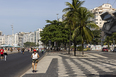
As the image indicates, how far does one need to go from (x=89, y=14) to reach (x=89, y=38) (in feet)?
12.3

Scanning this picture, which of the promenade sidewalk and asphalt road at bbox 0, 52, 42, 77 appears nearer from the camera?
the promenade sidewalk

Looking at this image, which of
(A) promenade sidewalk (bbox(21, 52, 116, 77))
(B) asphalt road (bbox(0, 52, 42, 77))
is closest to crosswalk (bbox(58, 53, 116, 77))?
(A) promenade sidewalk (bbox(21, 52, 116, 77))

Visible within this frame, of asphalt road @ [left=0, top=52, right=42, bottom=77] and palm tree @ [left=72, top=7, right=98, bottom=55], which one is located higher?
palm tree @ [left=72, top=7, right=98, bottom=55]

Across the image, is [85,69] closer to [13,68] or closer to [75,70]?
[75,70]

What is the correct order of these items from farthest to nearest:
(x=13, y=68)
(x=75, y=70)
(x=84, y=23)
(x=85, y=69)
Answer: (x=84, y=23) → (x=13, y=68) → (x=85, y=69) → (x=75, y=70)

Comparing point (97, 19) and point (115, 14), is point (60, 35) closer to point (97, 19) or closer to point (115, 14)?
point (115, 14)

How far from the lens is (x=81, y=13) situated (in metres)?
28.8

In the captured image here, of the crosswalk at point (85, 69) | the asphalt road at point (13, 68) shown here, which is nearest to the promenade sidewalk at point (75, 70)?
the crosswalk at point (85, 69)

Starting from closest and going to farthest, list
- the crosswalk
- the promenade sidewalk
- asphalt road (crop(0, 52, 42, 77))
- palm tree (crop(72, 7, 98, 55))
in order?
the promenade sidewalk
the crosswalk
asphalt road (crop(0, 52, 42, 77))
palm tree (crop(72, 7, 98, 55))

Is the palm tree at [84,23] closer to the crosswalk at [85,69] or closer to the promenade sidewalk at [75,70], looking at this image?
the promenade sidewalk at [75,70]

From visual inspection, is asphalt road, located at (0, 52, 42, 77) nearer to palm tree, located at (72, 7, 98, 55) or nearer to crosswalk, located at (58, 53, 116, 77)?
crosswalk, located at (58, 53, 116, 77)

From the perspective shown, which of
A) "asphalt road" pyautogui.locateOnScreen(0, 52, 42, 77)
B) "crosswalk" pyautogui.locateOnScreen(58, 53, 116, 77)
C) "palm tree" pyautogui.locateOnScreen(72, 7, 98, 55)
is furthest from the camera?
"palm tree" pyautogui.locateOnScreen(72, 7, 98, 55)

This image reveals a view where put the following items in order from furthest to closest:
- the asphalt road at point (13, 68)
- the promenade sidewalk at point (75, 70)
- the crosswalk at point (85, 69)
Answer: the asphalt road at point (13, 68), the crosswalk at point (85, 69), the promenade sidewalk at point (75, 70)

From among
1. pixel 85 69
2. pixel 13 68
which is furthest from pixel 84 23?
pixel 13 68
